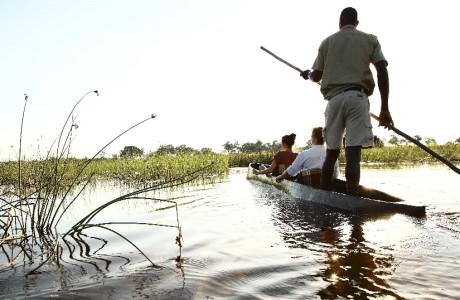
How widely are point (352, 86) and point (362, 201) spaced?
60.9 inches

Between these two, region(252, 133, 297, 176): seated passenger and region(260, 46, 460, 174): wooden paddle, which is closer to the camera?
region(260, 46, 460, 174): wooden paddle

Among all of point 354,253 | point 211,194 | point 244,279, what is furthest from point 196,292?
point 211,194

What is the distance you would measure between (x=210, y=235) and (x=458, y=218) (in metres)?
2.86

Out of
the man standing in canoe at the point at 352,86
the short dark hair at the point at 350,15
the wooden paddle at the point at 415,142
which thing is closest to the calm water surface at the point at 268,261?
the wooden paddle at the point at 415,142

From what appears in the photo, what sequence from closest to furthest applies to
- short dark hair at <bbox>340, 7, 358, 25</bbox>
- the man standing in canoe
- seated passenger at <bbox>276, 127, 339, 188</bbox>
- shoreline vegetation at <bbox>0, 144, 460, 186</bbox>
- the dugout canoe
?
the dugout canoe < the man standing in canoe < short dark hair at <bbox>340, 7, 358, 25</bbox> < seated passenger at <bbox>276, 127, 339, 188</bbox> < shoreline vegetation at <bbox>0, 144, 460, 186</bbox>

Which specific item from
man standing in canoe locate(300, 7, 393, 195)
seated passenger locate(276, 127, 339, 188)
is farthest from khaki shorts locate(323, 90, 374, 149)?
seated passenger locate(276, 127, 339, 188)

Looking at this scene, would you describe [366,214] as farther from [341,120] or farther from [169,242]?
[169,242]

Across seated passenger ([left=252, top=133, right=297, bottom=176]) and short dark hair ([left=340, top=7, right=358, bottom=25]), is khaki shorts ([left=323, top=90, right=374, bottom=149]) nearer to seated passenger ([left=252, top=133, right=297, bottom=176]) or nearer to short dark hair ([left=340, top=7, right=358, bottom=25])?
short dark hair ([left=340, top=7, right=358, bottom=25])

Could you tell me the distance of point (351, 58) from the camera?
5.20 metres

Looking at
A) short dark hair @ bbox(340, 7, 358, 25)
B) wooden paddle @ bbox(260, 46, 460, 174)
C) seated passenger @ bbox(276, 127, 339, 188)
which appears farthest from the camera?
seated passenger @ bbox(276, 127, 339, 188)

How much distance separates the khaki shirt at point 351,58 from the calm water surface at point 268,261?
5.86 ft

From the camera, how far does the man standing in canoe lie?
201 inches

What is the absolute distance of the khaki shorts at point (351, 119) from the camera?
202 inches

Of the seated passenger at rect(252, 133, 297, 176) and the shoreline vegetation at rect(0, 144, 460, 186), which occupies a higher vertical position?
the seated passenger at rect(252, 133, 297, 176)
